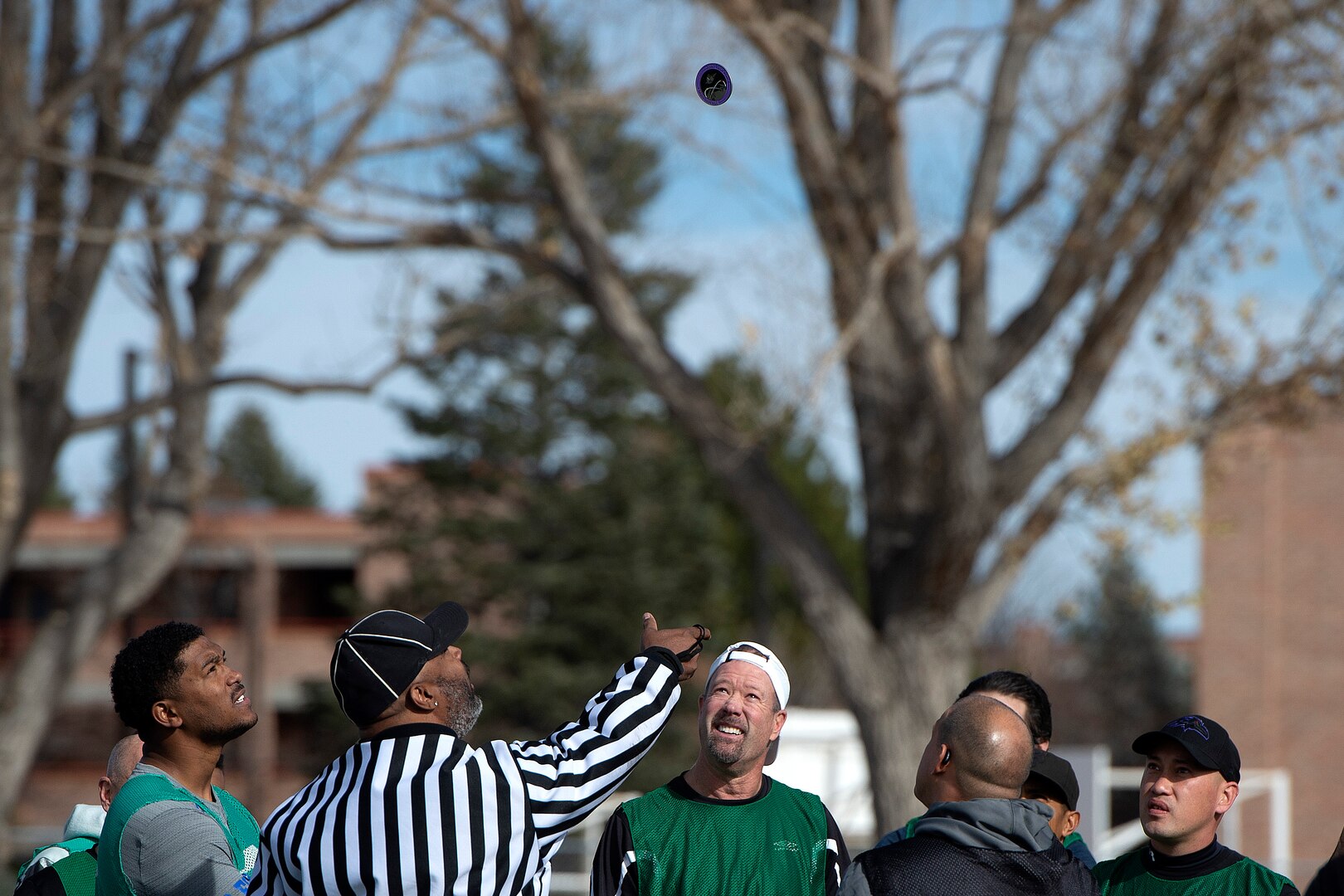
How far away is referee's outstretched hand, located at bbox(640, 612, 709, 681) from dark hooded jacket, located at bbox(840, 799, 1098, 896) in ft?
1.87

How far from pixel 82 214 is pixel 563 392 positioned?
62.5 ft

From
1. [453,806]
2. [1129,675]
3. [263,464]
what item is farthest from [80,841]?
[263,464]

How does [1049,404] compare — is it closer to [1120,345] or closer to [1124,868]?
[1120,345]

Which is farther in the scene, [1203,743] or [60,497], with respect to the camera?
[60,497]

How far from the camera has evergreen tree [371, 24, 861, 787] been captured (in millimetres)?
32125

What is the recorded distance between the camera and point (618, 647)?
107 feet

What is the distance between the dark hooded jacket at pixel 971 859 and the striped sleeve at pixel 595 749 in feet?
1.87

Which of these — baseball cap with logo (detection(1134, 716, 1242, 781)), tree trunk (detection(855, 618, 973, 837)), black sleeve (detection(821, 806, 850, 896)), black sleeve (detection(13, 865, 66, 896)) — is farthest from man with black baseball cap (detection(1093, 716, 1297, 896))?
tree trunk (detection(855, 618, 973, 837))

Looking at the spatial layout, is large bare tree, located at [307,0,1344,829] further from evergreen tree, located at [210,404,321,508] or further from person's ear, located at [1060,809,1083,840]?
evergreen tree, located at [210,404,321,508]


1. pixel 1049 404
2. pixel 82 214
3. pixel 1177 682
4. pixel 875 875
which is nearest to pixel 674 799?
pixel 875 875

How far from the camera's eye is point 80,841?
4.49m

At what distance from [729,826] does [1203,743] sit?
55.0 inches

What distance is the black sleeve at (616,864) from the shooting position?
429 cm

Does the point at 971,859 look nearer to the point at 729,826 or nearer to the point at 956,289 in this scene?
the point at 729,826
